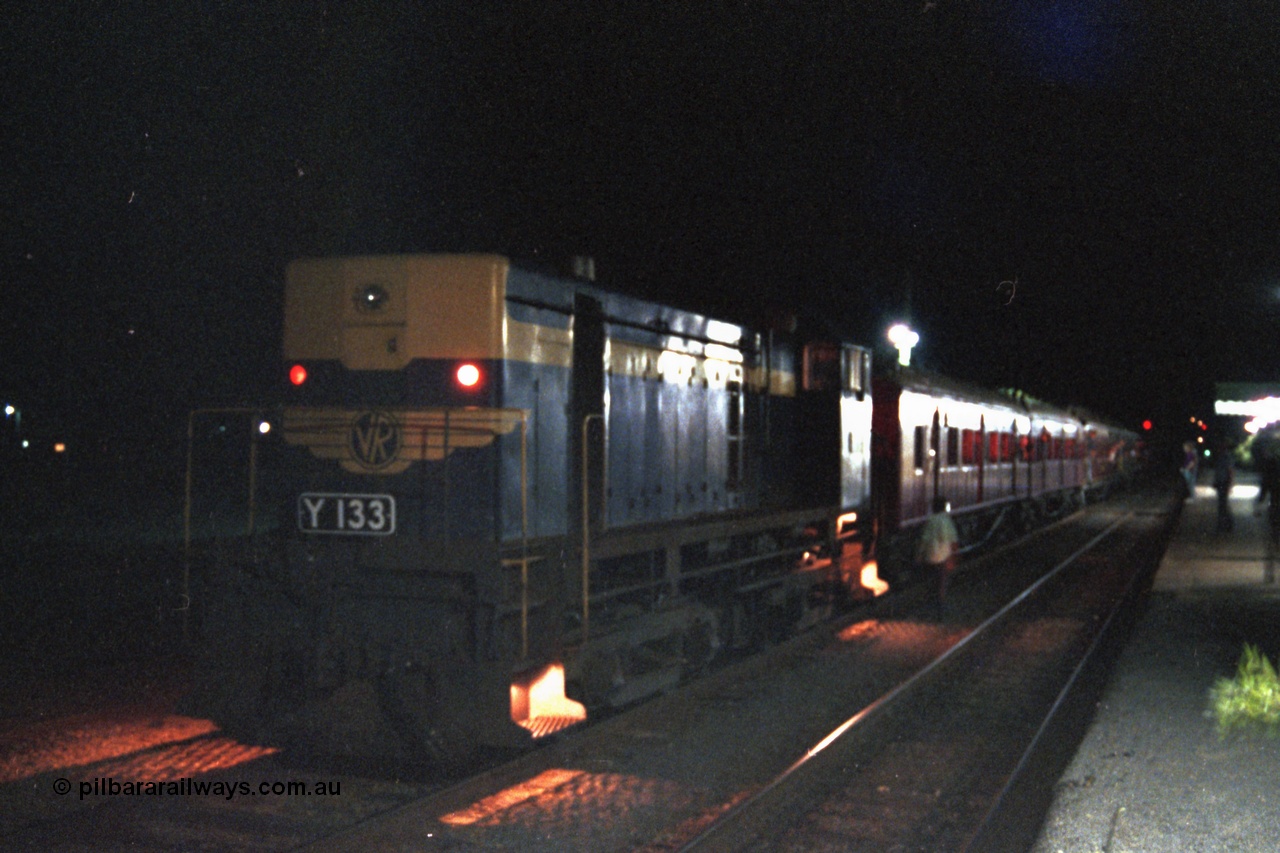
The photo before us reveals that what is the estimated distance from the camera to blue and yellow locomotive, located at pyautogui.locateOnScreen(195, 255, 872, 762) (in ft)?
21.3

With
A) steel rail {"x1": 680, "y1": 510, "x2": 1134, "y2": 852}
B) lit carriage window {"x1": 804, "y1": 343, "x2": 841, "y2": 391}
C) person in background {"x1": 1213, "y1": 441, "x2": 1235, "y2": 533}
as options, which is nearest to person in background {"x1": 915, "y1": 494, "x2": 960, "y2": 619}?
steel rail {"x1": 680, "y1": 510, "x2": 1134, "y2": 852}

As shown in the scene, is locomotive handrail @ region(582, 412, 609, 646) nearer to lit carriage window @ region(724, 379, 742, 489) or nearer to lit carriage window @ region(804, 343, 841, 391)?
lit carriage window @ region(724, 379, 742, 489)

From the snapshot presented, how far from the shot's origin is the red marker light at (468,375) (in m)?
7.11

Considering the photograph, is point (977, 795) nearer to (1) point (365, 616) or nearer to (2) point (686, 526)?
(2) point (686, 526)

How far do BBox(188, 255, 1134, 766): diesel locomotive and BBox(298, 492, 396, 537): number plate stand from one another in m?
0.01

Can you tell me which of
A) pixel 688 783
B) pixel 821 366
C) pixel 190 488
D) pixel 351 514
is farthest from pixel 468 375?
pixel 821 366

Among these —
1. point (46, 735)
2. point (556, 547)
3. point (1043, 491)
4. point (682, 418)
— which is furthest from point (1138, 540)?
point (46, 735)

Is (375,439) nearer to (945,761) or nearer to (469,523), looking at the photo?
(469,523)

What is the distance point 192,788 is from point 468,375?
286 centimetres

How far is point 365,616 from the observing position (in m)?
6.58

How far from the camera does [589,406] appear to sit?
8.23m

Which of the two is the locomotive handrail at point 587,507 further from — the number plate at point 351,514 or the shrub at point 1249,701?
the shrub at point 1249,701

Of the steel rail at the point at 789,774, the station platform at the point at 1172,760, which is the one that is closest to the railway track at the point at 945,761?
the steel rail at the point at 789,774

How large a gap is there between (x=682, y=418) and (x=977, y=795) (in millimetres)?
3989
